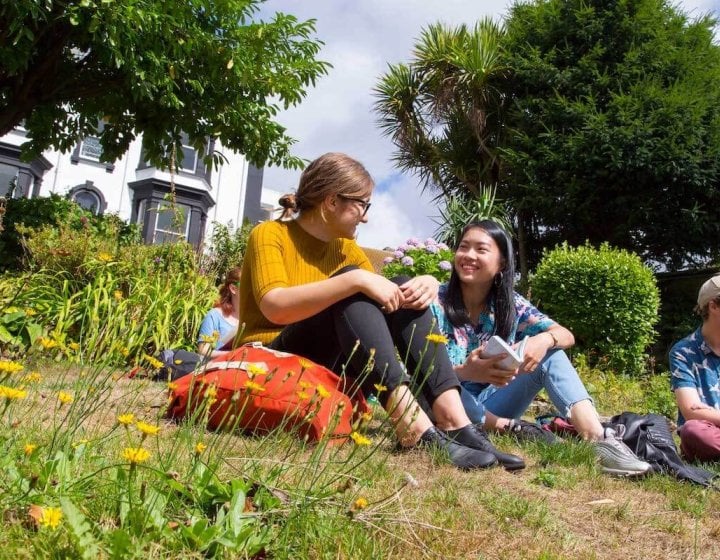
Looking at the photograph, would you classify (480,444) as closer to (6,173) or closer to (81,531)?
(81,531)

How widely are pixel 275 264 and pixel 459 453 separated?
3.26 ft

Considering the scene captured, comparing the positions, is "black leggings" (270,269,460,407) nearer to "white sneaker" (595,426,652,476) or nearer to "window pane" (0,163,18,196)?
"white sneaker" (595,426,652,476)

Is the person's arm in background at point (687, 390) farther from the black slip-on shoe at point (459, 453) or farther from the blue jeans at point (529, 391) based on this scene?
the black slip-on shoe at point (459, 453)

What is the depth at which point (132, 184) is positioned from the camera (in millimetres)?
22938

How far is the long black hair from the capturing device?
3064 mm

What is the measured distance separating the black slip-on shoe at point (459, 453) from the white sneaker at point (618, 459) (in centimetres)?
50

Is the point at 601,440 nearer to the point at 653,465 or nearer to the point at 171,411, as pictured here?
the point at 653,465

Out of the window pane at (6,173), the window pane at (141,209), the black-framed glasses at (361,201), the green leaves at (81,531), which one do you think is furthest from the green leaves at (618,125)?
the window pane at (6,173)

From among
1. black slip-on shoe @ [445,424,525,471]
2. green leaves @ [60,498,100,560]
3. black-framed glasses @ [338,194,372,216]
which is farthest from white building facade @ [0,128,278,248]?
green leaves @ [60,498,100,560]

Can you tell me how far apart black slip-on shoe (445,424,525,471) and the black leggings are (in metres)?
0.15

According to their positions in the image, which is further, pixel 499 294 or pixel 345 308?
pixel 499 294

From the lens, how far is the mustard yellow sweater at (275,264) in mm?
2436

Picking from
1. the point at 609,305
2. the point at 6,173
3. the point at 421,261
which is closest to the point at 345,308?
the point at 421,261

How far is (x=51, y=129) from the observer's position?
8.45m
